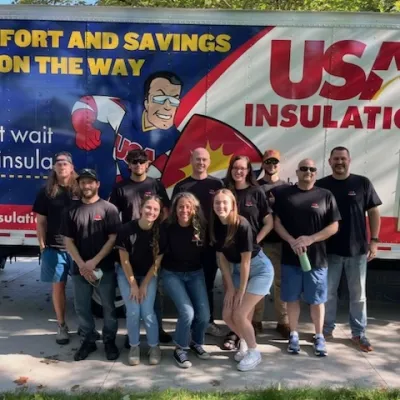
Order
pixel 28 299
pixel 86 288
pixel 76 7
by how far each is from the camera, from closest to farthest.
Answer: pixel 86 288, pixel 76 7, pixel 28 299

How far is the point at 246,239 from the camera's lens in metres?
3.80

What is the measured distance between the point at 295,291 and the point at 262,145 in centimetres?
153

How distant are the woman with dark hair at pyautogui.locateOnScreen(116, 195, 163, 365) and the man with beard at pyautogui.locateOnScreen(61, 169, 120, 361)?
0.15 metres

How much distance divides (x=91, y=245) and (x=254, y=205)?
1462mm

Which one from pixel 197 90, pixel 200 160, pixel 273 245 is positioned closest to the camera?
pixel 200 160

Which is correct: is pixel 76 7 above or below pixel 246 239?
above

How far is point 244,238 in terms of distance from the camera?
12.5ft

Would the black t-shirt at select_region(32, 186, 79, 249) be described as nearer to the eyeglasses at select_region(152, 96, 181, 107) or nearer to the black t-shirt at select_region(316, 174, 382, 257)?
the eyeglasses at select_region(152, 96, 181, 107)

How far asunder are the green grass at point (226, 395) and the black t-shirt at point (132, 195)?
61.7 inches

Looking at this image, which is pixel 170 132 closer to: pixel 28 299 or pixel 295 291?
pixel 295 291

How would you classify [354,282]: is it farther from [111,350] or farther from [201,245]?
[111,350]

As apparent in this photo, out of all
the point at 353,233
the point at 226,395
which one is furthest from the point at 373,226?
the point at 226,395

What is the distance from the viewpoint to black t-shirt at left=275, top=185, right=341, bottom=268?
407 centimetres

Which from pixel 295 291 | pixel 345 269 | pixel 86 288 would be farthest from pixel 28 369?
pixel 345 269
